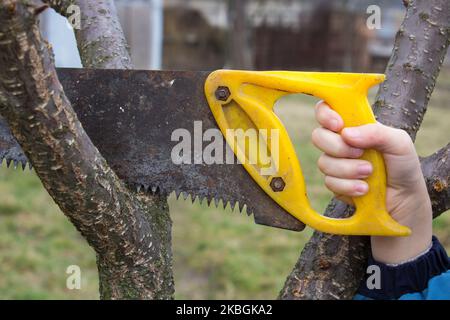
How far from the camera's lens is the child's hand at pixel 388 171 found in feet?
4.07

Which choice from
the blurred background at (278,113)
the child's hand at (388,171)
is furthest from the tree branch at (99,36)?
the blurred background at (278,113)

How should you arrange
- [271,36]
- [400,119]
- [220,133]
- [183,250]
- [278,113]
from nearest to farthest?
[220,133] → [400,119] → [183,250] → [278,113] → [271,36]

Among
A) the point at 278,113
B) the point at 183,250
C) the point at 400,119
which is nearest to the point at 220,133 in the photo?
the point at 400,119

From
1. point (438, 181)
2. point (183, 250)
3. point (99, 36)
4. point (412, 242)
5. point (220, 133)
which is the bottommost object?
point (183, 250)

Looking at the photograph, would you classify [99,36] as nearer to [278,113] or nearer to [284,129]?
[284,129]

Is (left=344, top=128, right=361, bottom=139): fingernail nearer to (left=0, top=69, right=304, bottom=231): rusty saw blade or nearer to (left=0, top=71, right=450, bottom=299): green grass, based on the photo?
(left=0, top=69, right=304, bottom=231): rusty saw blade

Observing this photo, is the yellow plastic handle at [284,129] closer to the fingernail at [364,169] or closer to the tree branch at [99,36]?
the fingernail at [364,169]

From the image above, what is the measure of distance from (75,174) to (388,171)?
0.59m

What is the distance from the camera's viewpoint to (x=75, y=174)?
1.18 metres

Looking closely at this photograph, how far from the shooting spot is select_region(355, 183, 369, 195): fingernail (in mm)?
1275

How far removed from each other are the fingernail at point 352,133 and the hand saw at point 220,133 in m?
0.03

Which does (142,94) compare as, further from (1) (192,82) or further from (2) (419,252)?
(2) (419,252)

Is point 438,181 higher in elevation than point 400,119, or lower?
lower

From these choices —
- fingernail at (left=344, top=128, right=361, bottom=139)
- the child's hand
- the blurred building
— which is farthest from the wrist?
the blurred building
